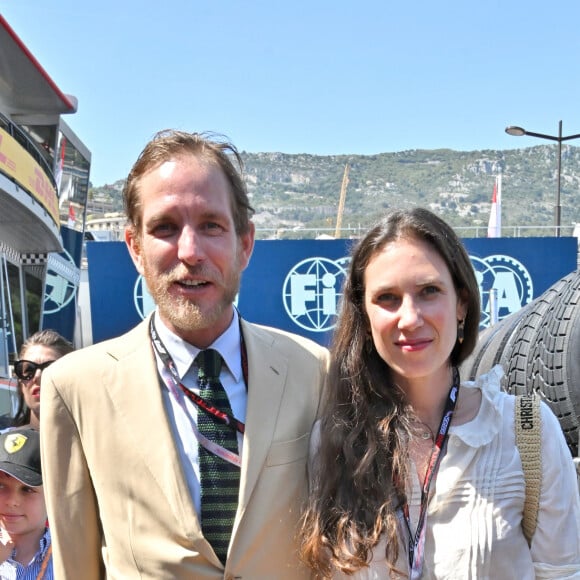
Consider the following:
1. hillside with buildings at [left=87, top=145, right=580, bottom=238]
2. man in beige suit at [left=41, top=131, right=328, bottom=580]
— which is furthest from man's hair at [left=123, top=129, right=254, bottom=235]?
hillside with buildings at [left=87, top=145, right=580, bottom=238]

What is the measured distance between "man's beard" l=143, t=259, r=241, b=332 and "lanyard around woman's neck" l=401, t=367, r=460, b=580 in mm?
691

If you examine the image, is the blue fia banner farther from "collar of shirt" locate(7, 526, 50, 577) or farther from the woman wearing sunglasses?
"collar of shirt" locate(7, 526, 50, 577)

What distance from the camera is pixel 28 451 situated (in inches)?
113

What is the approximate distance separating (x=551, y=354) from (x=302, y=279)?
9.85m

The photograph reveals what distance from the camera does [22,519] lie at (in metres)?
2.75

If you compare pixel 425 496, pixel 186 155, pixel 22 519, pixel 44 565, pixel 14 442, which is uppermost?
pixel 186 155

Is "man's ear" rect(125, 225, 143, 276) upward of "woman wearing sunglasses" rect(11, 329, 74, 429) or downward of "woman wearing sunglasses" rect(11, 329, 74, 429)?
upward

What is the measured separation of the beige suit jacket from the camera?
5.98 feet

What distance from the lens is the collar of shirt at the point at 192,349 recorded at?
2018mm

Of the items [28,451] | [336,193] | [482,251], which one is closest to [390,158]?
[336,193]

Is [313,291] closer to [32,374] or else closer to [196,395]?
[32,374]

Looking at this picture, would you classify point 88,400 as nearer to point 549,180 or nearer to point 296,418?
point 296,418

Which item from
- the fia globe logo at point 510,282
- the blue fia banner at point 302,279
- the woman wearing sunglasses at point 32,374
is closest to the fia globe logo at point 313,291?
the blue fia banner at point 302,279

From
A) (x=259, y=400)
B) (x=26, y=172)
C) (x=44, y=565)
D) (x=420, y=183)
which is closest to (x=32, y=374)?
(x=44, y=565)
